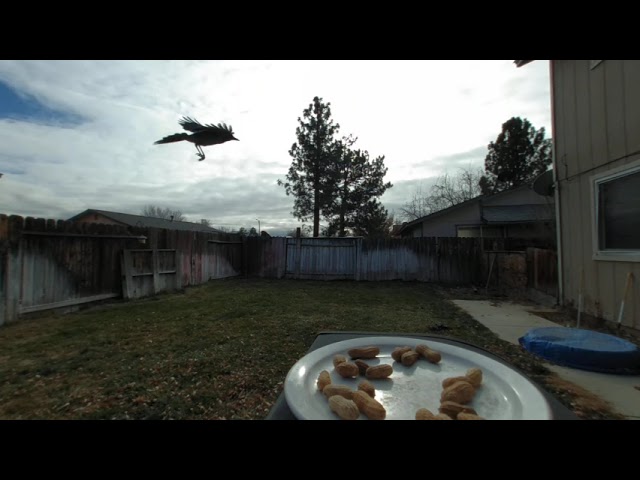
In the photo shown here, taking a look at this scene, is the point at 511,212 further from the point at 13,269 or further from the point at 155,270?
the point at 13,269

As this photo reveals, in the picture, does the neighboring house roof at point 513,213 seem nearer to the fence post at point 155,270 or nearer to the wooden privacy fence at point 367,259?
the wooden privacy fence at point 367,259

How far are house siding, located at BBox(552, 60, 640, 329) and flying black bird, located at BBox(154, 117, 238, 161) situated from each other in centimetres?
420

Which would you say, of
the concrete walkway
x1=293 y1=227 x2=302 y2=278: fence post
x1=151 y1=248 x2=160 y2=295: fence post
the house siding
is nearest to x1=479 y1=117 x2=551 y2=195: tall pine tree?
x1=293 y1=227 x2=302 y2=278: fence post

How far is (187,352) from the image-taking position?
3080 millimetres

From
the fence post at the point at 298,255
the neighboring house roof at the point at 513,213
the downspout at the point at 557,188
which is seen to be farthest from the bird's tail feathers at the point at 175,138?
the neighboring house roof at the point at 513,213

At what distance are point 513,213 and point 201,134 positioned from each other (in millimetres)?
13271

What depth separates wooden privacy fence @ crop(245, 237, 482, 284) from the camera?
29.4 ft

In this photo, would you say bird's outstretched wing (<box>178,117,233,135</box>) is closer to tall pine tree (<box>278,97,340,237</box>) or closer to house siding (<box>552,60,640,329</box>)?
house siding (<box>552,60,640,329</box>)

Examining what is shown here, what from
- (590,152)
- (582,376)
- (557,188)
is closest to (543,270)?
(557,188)
